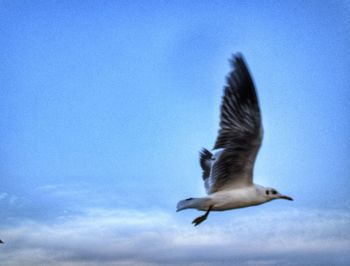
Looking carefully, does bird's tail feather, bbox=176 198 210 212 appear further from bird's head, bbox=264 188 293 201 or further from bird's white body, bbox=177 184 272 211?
bird's head, bbox=264 188 293 201

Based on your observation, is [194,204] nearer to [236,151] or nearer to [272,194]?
[236,151]

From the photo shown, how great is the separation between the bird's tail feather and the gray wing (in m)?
0.70

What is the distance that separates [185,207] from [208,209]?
47 cm

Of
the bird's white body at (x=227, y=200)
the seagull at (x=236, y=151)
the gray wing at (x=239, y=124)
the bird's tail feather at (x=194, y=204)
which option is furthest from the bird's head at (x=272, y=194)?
the bird's tail feather at (x=194, y=204)

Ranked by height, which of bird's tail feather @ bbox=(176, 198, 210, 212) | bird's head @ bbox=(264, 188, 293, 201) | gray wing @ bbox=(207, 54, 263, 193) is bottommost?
bird's tail feather @ bbox=(176, 198, 210, 212)

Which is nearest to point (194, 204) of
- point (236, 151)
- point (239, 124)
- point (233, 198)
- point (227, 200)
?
point (227, 200)

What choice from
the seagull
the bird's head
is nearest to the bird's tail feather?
the seagull

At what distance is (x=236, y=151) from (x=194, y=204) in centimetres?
120

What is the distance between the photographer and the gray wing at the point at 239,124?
10.0 m

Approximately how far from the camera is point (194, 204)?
34.2 feet

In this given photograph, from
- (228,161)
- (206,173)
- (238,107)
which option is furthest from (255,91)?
(206,173)

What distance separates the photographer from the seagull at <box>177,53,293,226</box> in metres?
10.0

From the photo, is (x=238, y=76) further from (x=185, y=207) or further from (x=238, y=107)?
(x=185, y=207)

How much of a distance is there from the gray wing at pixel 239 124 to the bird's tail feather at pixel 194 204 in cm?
70
